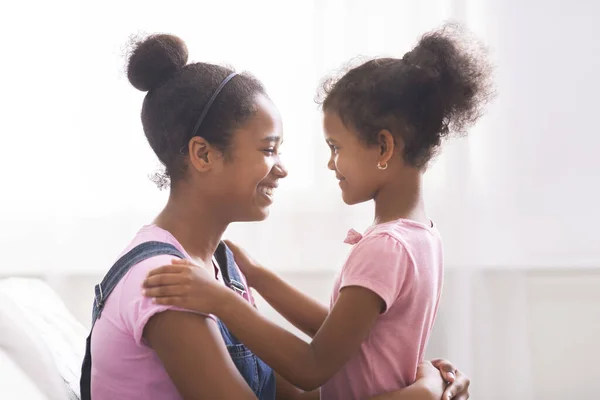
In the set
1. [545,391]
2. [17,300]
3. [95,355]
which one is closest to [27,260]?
[17,300]

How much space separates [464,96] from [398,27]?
980 millimetres

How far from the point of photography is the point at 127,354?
117 cm

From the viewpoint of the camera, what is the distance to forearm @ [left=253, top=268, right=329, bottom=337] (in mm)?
1532

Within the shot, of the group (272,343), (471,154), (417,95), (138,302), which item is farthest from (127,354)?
(471,154)

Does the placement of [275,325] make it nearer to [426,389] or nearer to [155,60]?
[426,389]

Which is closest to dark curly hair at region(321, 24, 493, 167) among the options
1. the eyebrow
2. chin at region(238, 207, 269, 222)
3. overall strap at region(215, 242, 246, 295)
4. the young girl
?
the young girl

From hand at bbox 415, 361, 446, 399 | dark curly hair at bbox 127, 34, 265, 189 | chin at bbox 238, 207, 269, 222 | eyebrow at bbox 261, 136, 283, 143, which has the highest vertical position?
dark curly hair at bbox 127, 34, 265, 189

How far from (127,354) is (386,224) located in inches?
19.1

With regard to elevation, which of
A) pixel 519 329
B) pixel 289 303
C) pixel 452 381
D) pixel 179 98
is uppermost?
pixel 179 98

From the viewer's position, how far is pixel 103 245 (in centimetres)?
240

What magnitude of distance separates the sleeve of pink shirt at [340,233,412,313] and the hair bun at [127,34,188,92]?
46cm

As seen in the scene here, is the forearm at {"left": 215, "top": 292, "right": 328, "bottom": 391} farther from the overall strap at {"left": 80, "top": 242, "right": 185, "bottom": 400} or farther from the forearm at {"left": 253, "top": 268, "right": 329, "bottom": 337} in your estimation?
the forearm at {"left": 253, "top": 268, "right": 329, "bottom": 337}

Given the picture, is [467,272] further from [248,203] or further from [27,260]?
[27,260]

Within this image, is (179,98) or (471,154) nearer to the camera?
(179,98)
